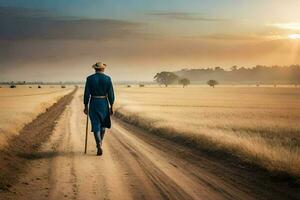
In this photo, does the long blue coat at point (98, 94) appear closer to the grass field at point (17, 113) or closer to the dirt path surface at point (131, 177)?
the dirt path surface at point (131, 177)

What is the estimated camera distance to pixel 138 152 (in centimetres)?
1418

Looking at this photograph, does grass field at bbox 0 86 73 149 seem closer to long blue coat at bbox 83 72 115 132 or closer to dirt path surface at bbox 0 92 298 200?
long blue coat at bbox 83 72 115 132

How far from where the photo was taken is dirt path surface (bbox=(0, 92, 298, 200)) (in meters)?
8.48

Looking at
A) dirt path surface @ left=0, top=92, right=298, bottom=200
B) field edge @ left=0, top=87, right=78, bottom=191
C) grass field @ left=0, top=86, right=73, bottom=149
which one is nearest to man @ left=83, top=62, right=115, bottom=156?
dirt path surface @ left=0, top=92, right=298, bottom=200

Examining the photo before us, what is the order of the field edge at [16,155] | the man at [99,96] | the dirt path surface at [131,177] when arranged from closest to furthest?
the dirt path surface at [131,177] < the field edge at [16,155] < the man at [99,96]

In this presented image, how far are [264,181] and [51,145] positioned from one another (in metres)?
8.43

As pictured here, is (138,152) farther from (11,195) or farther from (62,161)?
(11,195)

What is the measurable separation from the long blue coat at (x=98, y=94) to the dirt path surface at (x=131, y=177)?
3.57 ft

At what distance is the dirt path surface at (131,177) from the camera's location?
27.8 feet

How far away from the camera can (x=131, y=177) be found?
10.1m

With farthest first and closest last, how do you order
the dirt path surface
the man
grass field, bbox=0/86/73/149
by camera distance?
1. grass field, bbox=0/86/73/149
2. the man
3. the dirt path surface

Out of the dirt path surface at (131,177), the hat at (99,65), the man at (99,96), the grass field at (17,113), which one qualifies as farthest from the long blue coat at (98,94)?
the grass field at (17,113)

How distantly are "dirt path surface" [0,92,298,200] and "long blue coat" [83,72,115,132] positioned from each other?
1089 mm

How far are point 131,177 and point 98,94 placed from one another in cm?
449
